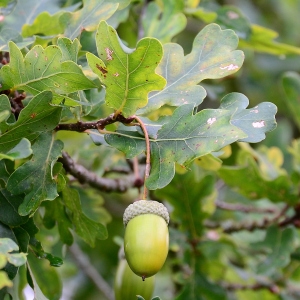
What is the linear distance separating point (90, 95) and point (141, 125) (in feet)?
0.65

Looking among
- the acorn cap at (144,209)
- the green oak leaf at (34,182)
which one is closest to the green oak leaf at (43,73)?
the green oak leaf at (34,182)

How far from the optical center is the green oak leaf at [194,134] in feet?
3.23

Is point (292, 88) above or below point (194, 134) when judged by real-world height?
below

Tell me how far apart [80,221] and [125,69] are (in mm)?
375

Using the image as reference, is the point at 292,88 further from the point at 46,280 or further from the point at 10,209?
the point at 10,209

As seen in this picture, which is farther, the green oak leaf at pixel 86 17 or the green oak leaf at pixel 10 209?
the green oak leaf at pixel 86 17

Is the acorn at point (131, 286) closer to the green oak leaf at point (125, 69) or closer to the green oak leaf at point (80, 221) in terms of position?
the green oak leaf at point (80, 221)

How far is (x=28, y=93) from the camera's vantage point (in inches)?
44.4

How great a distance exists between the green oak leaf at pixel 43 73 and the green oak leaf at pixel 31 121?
0.03 meters

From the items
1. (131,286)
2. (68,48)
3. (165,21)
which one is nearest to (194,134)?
(68,48)

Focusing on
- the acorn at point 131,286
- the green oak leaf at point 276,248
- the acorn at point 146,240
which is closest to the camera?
the acorn at point 146,240

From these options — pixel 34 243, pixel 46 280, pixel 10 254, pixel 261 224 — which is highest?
pixel 10 254

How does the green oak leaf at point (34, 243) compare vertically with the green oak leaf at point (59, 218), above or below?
above

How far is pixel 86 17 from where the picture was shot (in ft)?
3.93
